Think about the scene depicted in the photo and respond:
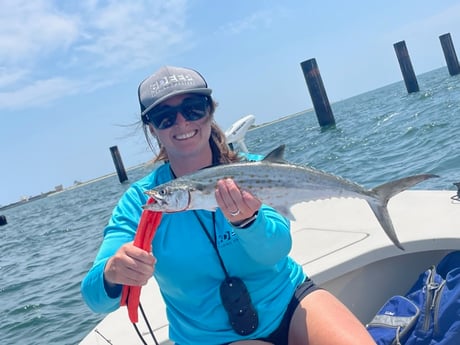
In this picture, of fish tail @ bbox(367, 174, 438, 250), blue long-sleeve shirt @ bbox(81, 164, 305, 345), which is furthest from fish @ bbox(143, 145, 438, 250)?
blue long-sleeve shirt @ bbox(81, 164, 305, 345)

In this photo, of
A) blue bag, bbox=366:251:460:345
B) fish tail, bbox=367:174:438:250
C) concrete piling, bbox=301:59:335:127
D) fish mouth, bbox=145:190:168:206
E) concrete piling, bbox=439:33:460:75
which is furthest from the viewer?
concrete piling, bbox=439:33:460:75

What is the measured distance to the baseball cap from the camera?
2.94 meters

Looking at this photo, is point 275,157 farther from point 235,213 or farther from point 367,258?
point 367,258

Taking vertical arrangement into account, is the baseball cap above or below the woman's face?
above

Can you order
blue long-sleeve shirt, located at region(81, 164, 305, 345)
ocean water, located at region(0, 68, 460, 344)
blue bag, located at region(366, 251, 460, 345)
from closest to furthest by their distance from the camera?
1. blue long-sleeve shirt, located at region(81, 164, 305, 345)
2. blue bag, located at region(366, 251, 460, 345)
3. ocean water, located at region(0, 68, 460, 344)

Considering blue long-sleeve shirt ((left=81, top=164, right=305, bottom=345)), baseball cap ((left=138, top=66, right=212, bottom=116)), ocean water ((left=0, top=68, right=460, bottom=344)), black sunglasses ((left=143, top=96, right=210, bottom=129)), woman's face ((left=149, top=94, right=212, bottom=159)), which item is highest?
baseball cap ((left=138, top=66, right=212, bottom=116))

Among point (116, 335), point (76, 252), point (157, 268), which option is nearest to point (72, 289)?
point (76, 252)

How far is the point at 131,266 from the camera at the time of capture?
2.46 metres

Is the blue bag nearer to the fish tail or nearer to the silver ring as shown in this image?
the fish tail

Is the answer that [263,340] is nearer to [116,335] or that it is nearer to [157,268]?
[157,268]

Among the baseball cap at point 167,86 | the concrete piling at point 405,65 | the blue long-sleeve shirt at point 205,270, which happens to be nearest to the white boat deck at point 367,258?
the blue long-sleeve shirt at point 205,270

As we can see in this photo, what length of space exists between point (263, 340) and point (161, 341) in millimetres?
932

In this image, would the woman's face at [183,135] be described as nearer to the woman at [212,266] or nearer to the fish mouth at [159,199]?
the woman at [212,266]

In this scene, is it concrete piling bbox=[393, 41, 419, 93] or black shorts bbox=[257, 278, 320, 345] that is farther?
concrete piling bbox=[393, 41, 419, 93]
